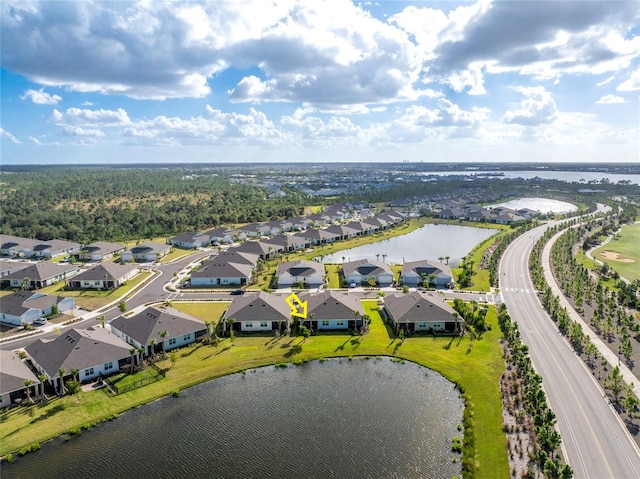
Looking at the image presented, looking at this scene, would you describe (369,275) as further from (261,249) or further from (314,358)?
(314,358)

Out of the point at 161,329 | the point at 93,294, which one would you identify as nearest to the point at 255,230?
the point at 93,294

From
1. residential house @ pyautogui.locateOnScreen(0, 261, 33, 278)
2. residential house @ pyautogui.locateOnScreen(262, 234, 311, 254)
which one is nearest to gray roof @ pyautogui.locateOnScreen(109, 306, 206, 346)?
residential house @ pyautogui.locateOnScreen(0, 261, 33, 278)

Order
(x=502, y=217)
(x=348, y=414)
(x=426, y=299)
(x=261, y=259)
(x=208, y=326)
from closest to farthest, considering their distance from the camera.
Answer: (x=348, y=414) → (x=208, y=326) → (x=426, y=299) → (x=261, y=259) → (x=502, y=217)

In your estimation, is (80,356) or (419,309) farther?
(419,309)

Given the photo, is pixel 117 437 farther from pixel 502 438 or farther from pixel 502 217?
pixel 502 217

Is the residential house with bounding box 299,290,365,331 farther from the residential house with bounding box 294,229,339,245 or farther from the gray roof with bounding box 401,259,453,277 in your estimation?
the residential house with bounding box 294,229,339,245

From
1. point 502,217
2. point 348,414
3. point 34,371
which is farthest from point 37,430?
point 502,217
